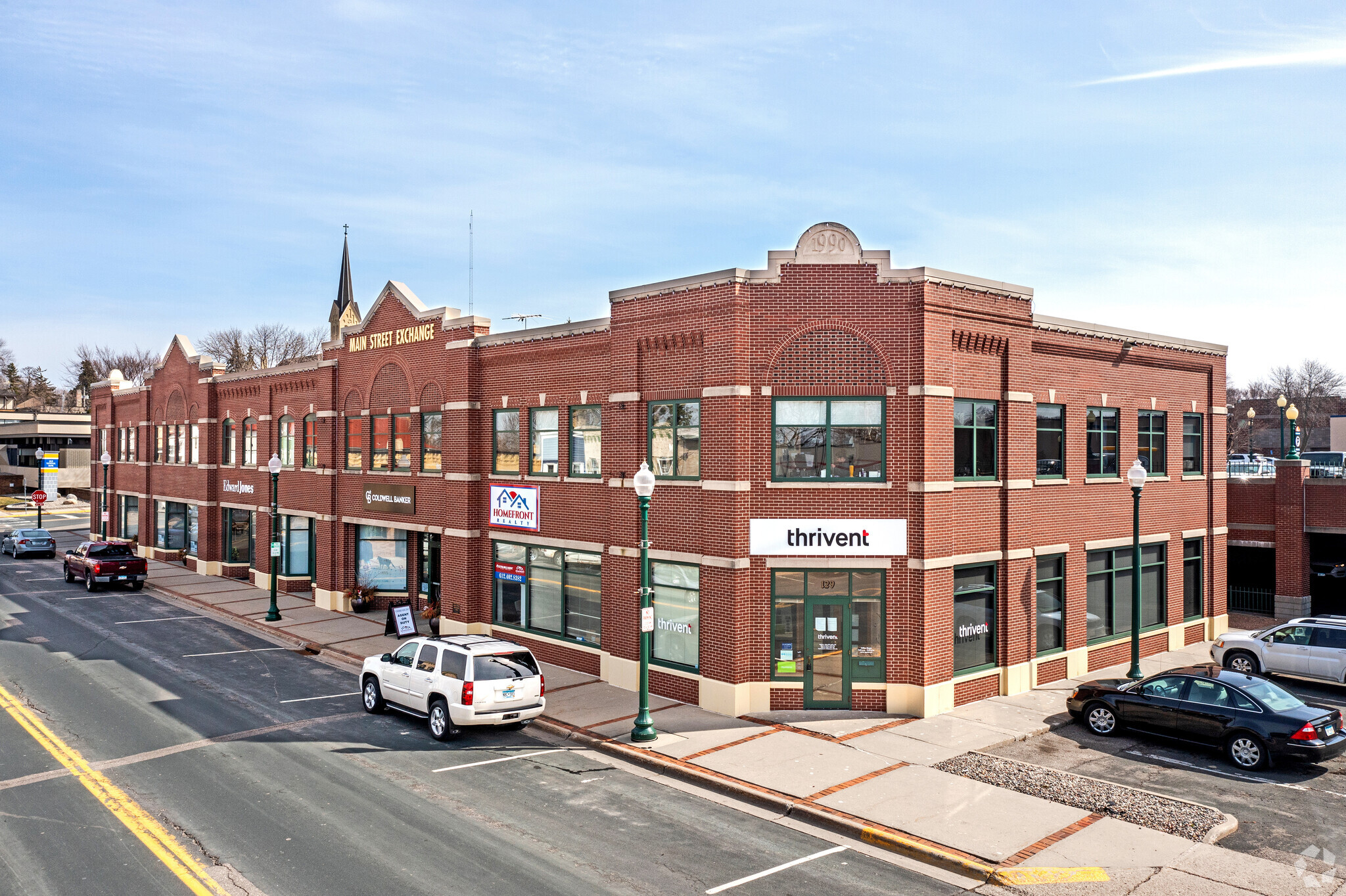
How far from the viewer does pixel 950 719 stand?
1822 centimetres

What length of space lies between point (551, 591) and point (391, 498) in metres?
8.31

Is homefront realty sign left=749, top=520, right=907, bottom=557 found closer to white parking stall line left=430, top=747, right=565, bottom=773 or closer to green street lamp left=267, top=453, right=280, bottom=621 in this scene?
white parking stall line left=430, top=747, right=565, bottom=773

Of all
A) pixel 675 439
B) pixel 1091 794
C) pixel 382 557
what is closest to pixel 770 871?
pixel 1091 794

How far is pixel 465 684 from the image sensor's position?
16.7 meters

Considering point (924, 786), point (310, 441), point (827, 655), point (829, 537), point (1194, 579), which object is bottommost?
point (924, 786)

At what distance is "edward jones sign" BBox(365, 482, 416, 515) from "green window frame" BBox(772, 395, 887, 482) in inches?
556

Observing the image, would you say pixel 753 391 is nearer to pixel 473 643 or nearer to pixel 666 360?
pixel 666 360

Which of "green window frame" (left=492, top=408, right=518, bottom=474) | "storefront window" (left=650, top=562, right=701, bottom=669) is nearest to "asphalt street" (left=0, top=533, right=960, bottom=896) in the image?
"storefront window" (left=650, top=562, right=701, bottom=669)

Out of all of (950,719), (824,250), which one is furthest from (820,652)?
(824,250)

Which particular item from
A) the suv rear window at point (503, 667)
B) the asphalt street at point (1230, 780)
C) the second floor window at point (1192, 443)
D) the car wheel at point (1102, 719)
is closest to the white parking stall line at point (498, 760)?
the suv rear window at point (503, 667)

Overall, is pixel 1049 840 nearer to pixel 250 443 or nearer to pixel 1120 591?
pixel 1120 591

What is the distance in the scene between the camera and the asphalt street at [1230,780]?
1262 centimetres

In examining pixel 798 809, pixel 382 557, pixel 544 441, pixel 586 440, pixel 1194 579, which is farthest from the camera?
pixel 382 557

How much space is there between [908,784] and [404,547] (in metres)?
20.1
